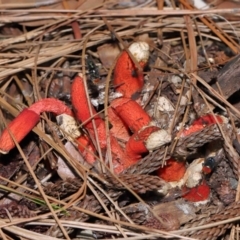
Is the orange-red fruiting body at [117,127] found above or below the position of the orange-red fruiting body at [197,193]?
above

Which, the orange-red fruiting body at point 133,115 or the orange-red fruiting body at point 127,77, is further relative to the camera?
the orange-red fruiting body at point 127,77

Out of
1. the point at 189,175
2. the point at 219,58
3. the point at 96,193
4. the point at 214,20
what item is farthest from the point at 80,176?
the point at 214,20

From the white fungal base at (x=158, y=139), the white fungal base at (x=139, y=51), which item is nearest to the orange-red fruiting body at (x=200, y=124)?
the white fungal base at (x=158, y=139)

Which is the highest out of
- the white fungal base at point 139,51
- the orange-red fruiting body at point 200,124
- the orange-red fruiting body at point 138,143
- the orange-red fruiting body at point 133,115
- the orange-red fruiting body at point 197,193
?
the white fungal base at point 139,51

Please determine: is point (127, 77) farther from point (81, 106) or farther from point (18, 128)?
point (18, 128)

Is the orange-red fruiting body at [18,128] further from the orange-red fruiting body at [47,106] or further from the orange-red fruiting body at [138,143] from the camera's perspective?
the orange-red fruiting body at [138,143]

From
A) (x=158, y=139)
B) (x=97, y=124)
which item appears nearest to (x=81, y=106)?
(x=97, y=124)

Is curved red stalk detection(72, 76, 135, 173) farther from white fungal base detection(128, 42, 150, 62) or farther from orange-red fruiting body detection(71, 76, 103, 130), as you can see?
white fungal base detection(128, 42, 150, 62)

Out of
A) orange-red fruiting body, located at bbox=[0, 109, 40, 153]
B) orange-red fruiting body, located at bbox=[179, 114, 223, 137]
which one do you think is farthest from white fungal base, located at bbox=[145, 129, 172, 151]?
orange-red fruiting body, located at bbox=[0, 109, 40, 153]
